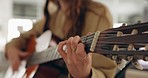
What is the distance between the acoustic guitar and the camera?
327mm

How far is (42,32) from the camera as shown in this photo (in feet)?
2.91

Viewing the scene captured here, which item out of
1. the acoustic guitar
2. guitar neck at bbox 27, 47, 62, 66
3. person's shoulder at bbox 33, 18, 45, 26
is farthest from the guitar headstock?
person's shoulder at bbox 33, 18, 45, 26

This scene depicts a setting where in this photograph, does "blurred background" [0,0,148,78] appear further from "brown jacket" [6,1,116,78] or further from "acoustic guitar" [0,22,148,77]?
"acoustic guitar" [0,22,148,77]

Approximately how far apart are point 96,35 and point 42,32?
18.0 inches

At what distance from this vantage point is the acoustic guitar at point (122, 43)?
33cm

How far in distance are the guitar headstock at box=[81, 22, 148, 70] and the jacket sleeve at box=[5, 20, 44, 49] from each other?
0.49m

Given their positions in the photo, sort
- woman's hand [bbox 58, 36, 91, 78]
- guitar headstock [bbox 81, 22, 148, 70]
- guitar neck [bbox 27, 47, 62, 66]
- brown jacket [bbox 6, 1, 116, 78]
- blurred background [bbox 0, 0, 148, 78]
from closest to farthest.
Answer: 1. guitar headstock [bbox 81, 22, 148, 70]
2. woman's hand [bbox 58, 36, 91, 78]
3. guitar neck [bbox 27, 47, 62, 66]
4. brown jacket [bbox 6, 1, 116, 78]
5. blurred background [bbox 0, 0, 148, 78]

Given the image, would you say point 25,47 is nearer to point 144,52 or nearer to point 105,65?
point 105,65

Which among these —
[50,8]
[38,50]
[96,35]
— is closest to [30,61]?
[38,50]

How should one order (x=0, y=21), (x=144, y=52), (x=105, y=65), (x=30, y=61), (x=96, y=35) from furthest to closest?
(x=0, y=21) < (x=30, y=61) < (x=105, y=65) < (x=96, y=35) < (x=144, y=52)

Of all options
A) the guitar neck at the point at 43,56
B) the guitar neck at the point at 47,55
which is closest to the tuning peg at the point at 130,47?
the guitar neck at the point at 47,55

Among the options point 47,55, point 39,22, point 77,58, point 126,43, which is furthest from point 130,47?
point 39,22

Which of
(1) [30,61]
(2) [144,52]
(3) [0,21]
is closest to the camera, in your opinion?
(2) [144,52]

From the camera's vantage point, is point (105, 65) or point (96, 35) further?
point (105, 65)
